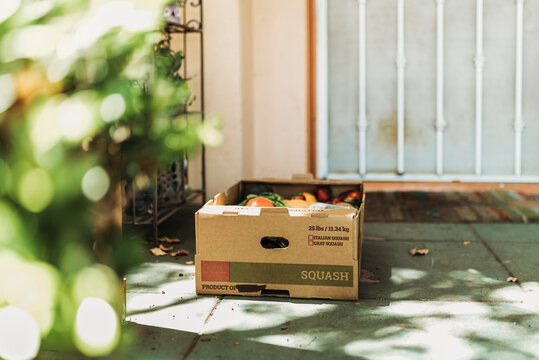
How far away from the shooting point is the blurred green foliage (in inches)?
21.1

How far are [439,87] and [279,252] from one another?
11.3 feet

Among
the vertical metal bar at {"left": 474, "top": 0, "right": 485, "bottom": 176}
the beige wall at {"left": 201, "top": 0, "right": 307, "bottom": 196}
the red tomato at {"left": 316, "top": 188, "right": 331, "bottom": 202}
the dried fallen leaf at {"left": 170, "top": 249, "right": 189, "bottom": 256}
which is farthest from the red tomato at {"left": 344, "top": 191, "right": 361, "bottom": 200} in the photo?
the vertical metal bar at {"left": 474, "top": 0, "right": 485, "bottom": 176}

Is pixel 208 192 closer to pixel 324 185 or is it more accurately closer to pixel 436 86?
pixel 324 185

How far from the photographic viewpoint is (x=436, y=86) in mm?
5680

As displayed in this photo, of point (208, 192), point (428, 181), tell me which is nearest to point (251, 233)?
point (208, 192)

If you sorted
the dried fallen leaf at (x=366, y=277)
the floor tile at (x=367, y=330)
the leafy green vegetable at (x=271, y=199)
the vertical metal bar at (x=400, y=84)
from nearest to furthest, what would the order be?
1. the floor tile at (x=367, y=330)
2. the dried fallen leaf at (x=366, y=277)
3. the leafy green vegetable at (x=271, y=199)
4. the vertical metal bar at (x=400, y=84)

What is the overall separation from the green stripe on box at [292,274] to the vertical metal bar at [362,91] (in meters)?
3.13

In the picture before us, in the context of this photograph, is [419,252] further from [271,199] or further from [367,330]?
[367,330]

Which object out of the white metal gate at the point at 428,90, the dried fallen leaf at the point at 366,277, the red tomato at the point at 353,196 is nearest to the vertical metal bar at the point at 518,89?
the white metal gate at the point at 428,90

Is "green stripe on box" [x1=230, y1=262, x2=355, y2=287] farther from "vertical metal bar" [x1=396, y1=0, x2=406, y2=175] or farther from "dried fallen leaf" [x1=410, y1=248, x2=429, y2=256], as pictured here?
"vertical metal bar" [x1=396, y1=0, x2=406, y2=175]

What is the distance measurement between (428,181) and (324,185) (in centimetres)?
223

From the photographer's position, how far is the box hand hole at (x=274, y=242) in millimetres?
2889

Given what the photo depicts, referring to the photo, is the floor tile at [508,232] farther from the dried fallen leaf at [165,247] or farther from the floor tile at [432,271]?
the dried fallen leaf at [165,247]

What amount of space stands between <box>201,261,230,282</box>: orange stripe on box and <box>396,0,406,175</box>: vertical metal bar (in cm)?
330
